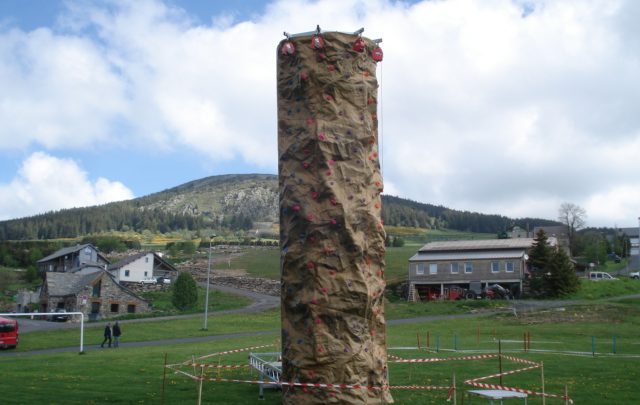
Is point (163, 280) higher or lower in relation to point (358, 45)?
lower

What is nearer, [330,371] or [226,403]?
[330,371]

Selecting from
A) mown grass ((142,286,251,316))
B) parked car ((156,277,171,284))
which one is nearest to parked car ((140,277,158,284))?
parked car ((156,277,171,284))

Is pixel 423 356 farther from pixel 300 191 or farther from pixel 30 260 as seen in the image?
pixel 30 260

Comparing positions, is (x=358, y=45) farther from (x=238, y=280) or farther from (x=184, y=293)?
(x=238, y=280)

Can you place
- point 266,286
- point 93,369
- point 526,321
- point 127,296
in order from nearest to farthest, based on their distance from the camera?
point 93,369, point 526,321, point 127,296, point 266,286

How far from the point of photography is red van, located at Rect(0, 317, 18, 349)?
35750mm

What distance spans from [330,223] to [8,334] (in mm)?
29103

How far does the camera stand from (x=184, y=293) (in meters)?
57.7

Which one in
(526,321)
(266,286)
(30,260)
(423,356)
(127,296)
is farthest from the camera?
(30,260)

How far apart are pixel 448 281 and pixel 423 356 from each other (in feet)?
126

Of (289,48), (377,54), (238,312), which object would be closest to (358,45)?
(377,54)

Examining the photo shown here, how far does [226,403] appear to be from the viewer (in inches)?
619

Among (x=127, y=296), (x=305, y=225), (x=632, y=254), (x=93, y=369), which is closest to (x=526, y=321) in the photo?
(x=93, y=369)

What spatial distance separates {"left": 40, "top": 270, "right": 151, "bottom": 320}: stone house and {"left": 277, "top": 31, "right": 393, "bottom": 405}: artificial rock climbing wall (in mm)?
46326
